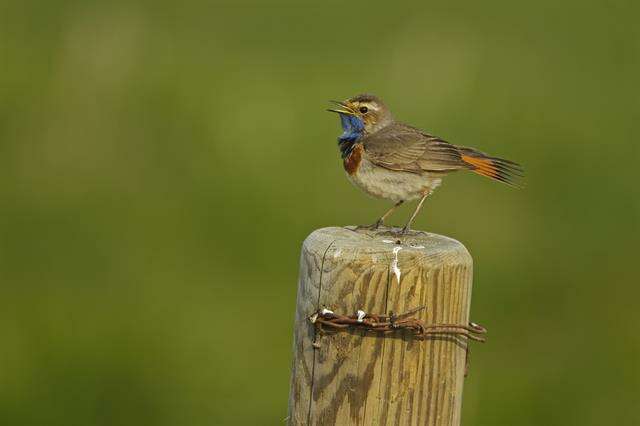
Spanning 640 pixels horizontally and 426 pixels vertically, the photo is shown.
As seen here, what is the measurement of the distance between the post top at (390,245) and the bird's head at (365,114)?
1.86m

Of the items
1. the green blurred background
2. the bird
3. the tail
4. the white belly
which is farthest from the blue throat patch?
the green blurred background

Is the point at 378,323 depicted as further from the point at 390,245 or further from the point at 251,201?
the point at 251,201

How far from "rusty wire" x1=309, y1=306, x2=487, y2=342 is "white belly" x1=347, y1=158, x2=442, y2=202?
1.86 m

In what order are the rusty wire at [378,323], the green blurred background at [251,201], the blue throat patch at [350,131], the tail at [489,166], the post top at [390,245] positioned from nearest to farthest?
the rusty wire at [378,323]
the post top at [390,245]
the tail at [489,166]
the blue throat patch at [350,131]
the green blurred background at [251,201]

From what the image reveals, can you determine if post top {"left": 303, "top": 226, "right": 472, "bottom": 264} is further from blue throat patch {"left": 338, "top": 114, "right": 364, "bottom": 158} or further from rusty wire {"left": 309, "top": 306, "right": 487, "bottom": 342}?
blue throat patch {"left": 338, "top": 114, "right": 364, "bottom": 158}

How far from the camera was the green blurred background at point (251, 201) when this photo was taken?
7328 mm

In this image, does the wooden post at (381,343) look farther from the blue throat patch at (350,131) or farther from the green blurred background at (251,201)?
the green blurred background at (251,201)

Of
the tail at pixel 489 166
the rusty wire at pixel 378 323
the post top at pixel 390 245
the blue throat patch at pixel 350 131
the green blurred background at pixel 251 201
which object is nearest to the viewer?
the rusty wire at pixel 378 323

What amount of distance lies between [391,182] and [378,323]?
1976 millimetres

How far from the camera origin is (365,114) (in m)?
6.05

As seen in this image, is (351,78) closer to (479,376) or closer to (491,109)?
(491,109)

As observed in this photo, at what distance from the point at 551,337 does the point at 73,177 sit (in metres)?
3.89

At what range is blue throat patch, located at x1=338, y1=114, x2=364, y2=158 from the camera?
19.7ft

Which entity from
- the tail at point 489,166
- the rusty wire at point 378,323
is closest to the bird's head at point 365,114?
the tail at point 489,166
